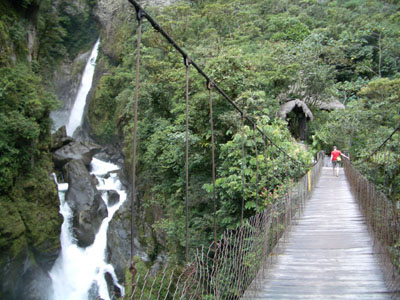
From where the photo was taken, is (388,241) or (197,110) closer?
(388,241)

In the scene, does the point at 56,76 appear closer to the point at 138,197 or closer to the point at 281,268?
the point at 138,197

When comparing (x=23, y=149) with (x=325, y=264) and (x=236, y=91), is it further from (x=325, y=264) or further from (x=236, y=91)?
(x=325, y=264)

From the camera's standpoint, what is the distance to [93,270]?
10328mm

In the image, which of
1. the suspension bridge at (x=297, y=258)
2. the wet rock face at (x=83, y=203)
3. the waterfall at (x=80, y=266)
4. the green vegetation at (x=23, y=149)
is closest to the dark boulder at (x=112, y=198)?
the waterfall at (x=80, y=266)

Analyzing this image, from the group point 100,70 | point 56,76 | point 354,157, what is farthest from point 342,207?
point 56,76

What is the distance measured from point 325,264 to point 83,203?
31.4ft

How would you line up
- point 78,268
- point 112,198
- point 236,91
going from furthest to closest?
point 112,198 → point 78,268 → point 236,91

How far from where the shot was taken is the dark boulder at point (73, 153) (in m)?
13.3

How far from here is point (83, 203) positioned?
37.4 feet

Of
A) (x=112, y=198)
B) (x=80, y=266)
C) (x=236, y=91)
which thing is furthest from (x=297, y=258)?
(x=112, y=198)

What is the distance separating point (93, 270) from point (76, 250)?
0.89 meters

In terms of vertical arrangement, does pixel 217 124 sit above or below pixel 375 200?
above

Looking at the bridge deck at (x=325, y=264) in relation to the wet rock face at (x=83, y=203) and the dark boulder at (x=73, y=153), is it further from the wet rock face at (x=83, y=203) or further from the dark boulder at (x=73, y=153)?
the dark boulder at (x=73, y=153)

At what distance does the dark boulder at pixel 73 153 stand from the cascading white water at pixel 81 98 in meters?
4.40
